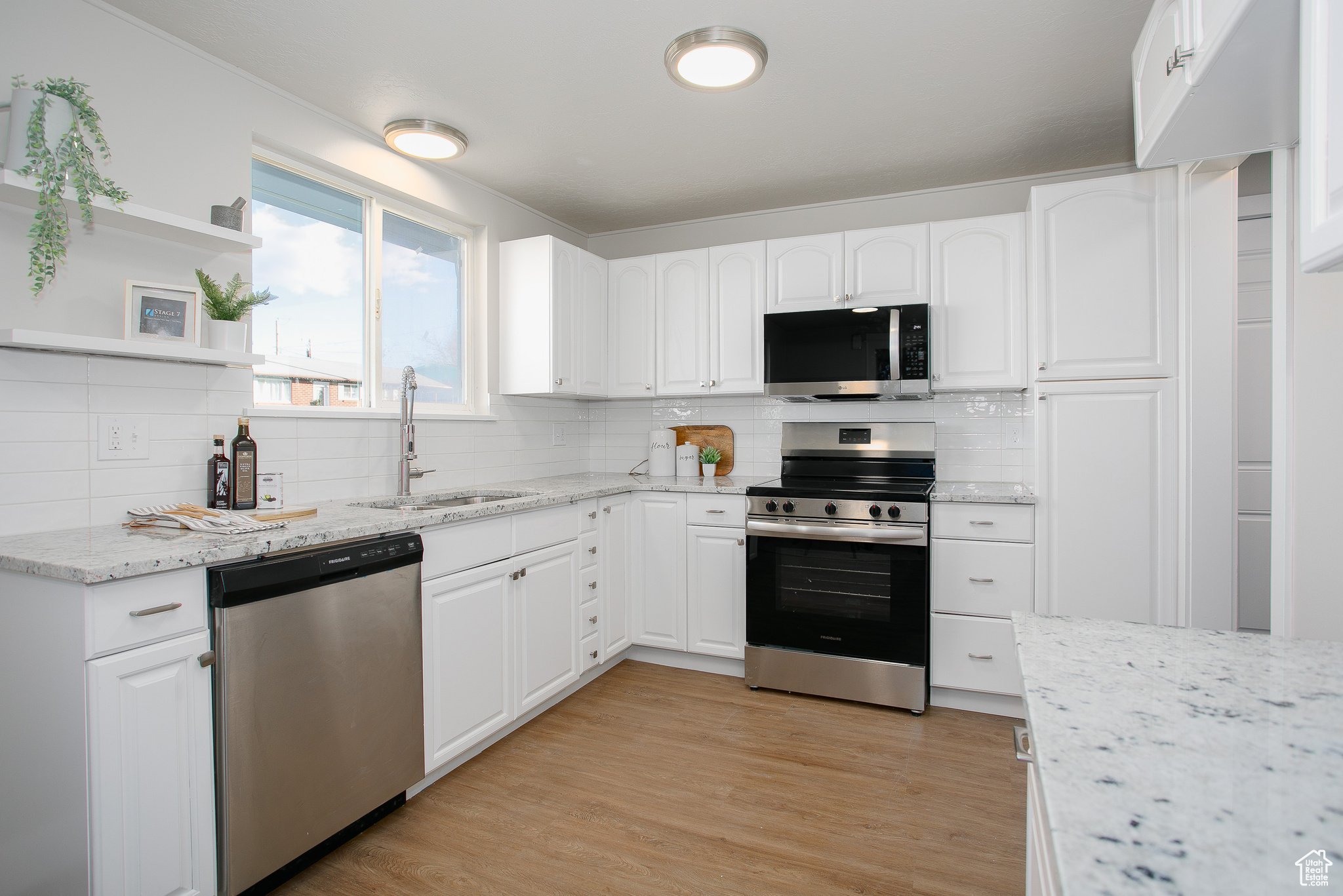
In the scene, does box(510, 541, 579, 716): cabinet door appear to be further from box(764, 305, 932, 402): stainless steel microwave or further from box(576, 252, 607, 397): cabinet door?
box(764, 305, 932, 402): stainless steel microwave

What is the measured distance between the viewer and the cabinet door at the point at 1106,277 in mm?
2627

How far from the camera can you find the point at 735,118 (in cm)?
273

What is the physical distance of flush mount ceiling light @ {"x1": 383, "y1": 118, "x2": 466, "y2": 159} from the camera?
2.68 metres

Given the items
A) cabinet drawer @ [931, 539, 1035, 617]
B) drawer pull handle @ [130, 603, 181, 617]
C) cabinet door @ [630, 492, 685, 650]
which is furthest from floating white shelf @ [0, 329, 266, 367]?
cabinet drawer @ [931, 539, 1035, 617]

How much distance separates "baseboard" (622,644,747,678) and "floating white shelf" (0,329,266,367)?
2.31 meters

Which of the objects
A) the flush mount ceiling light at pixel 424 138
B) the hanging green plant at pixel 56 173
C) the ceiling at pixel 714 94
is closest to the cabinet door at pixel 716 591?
the ceiling at pixel 714 94

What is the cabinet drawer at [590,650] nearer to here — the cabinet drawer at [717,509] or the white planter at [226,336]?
the cabinet drawer at [717,509]

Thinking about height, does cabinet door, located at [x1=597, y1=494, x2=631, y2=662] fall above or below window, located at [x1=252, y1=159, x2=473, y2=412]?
below

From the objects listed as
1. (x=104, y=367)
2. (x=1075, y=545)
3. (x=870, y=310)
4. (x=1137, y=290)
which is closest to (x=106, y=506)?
(x=104, y=367)

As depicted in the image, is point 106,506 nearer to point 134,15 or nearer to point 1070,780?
point 134,15

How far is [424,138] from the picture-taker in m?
2.73

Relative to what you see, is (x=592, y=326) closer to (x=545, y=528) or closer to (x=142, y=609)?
(x=545, y=528)

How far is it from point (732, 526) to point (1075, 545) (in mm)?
1451

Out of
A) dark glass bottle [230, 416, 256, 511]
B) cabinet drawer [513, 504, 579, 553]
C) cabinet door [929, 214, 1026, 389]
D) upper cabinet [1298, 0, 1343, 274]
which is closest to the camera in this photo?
upper cabinet [1298, 0, 1343, 274]
